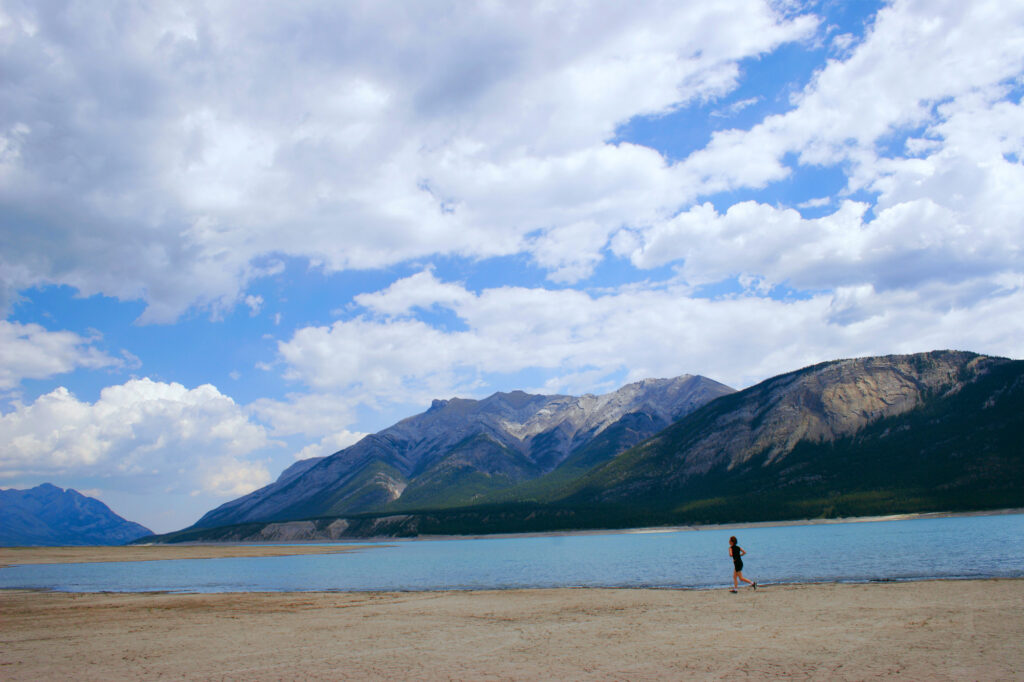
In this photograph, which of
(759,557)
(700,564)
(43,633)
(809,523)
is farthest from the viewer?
(809,523)

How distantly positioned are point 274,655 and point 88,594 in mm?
52732

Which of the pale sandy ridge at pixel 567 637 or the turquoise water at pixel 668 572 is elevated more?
the pale sandy ridge at pixel 567 637

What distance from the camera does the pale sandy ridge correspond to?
2139 cm

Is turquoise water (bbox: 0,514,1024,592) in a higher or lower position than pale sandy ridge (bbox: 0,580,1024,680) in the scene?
lower

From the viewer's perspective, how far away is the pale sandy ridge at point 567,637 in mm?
21391

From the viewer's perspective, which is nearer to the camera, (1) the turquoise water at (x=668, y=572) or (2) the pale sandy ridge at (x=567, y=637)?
(2) the pale sandy ridge at (x=567, y=637)

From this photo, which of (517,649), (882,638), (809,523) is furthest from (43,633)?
(809,523)

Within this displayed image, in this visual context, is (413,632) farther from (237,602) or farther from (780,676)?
(237,602)

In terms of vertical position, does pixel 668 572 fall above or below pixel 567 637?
below

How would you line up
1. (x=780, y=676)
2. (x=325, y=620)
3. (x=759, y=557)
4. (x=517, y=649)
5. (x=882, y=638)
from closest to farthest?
(x=780, y=676) < (x=882, y=638) < (x=517, y=649) < (x=325, y=620) < (x=759, y=557)

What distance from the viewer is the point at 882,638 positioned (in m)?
24.8

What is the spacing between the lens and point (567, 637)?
28969mm

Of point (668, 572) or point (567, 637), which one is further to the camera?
point (668, 572)

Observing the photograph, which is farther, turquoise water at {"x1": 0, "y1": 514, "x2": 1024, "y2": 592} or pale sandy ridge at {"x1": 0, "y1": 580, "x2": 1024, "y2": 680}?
turquoise water at {"x1": 0, "y1": 514, "x2": 1024, "y2": 592}
